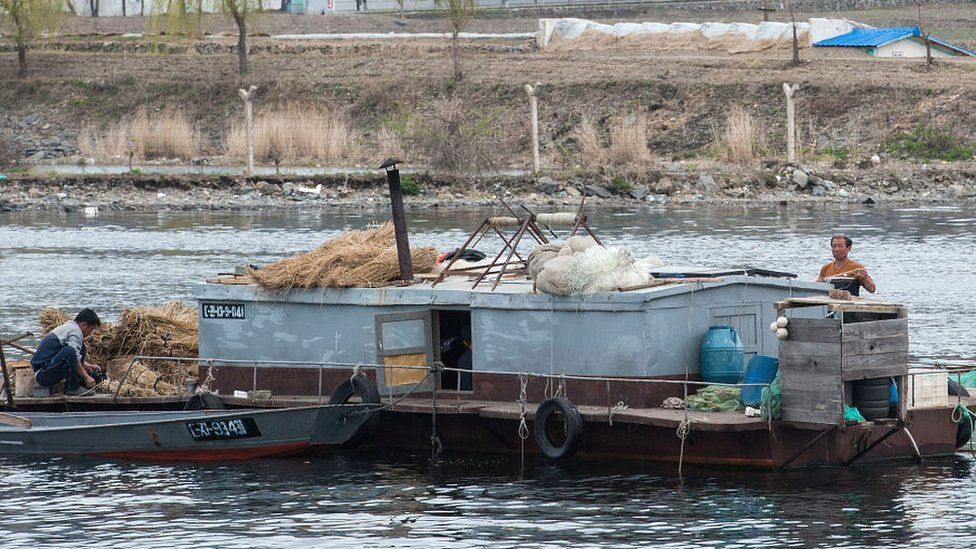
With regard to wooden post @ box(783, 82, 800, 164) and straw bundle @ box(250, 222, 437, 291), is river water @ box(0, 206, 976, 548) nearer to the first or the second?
straw bundle @ box(250, 222, 437, 291)

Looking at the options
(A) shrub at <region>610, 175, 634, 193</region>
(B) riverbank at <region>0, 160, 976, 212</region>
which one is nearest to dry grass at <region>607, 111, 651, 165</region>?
(B) riverbank at <region>0, 160, 976, 212</region>

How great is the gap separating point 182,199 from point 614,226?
1819 cm

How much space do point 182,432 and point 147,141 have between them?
49346 mm

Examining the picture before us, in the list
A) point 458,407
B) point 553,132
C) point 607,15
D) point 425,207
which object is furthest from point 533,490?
point 607,15

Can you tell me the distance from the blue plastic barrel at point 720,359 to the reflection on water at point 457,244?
9612 mm

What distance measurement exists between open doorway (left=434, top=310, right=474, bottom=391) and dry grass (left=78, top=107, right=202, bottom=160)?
152 ft

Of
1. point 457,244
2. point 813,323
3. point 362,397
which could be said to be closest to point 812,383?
point 813,323

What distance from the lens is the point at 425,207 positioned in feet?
190

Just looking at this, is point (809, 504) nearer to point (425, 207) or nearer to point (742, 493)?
point (742, 493)

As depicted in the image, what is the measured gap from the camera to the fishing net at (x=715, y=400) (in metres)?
18.9

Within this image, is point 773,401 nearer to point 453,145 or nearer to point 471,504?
point 471,504

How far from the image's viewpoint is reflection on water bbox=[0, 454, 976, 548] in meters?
17.0

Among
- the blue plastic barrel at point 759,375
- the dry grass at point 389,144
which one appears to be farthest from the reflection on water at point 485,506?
the dry grass at point 389,144

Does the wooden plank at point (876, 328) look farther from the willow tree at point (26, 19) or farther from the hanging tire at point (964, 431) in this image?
the willow tree at point (26, 19)
